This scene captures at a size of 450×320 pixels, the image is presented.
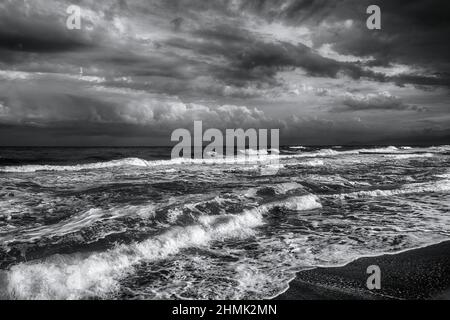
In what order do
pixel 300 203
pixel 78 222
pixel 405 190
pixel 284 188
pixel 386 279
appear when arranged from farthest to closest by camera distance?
1. pixel 405 190
2. pixel 284 188
3. pixel 300 203
4. pixel 78 222
5. pixel 386 279

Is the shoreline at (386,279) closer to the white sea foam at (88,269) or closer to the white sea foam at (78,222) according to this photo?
the white sea foam at (88,269)

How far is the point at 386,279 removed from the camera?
499 cm

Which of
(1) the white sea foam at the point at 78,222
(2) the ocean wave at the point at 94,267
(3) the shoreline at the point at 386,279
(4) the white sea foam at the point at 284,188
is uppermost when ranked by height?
(4) the white sea foam at the point at 284,188

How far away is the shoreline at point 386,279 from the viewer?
4484mm

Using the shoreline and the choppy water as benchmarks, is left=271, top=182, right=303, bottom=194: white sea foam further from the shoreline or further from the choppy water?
the shoreline

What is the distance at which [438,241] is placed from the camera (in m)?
6.68

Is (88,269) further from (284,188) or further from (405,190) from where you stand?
(405,190)

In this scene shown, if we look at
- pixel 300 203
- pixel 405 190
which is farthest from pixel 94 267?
pixel 405 190

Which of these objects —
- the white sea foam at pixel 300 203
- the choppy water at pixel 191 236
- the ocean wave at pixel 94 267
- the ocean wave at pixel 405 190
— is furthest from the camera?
the ocean wave at pixel 405 190

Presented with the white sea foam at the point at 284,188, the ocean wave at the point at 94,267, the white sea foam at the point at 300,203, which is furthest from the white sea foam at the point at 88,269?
the white sea foam at the point at 284,188

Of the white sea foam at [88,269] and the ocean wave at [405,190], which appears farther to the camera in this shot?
the ocean wave at [405,190]

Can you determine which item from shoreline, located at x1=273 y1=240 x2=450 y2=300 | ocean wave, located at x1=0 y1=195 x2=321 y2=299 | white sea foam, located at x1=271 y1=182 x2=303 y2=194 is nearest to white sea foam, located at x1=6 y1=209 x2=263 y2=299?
ocean wave, located at x1=0 y1=195 x2=321 y2=299

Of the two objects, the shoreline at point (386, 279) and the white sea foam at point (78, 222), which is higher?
the white sea foam at point (78, 222)
